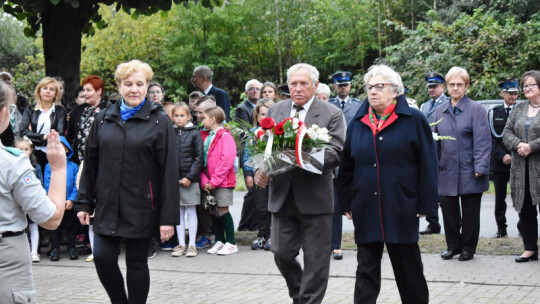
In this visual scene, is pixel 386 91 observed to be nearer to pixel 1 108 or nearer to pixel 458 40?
pixel 1 108

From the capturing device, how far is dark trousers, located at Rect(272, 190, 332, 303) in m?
6.18

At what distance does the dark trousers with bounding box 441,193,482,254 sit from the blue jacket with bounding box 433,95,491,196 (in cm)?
12

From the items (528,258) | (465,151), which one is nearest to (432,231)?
(465,151)

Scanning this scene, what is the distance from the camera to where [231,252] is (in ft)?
32.6

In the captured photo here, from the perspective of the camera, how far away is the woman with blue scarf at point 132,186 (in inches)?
229

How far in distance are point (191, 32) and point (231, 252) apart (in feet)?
75.5

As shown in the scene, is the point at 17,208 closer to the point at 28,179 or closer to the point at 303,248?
the point at 28,179

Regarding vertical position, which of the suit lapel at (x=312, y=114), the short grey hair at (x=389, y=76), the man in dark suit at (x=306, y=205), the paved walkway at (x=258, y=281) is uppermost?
the short grey hair at (x=389, y=76)

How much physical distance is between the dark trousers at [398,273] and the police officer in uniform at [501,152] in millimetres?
5246

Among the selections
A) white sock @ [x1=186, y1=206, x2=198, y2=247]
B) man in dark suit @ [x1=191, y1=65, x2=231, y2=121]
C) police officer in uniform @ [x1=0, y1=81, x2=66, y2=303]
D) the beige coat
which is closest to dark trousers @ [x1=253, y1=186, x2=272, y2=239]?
white sock @ [x1=186, y1=206, x2=198, y2=247]

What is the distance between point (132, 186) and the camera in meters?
5.84

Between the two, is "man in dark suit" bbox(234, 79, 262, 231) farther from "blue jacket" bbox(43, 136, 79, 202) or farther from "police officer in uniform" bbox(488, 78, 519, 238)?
"police officer in uniform" bbox(488, 78, 519, 238)

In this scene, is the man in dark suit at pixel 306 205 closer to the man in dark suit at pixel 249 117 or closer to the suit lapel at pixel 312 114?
the suit lapel at pixel 312 114

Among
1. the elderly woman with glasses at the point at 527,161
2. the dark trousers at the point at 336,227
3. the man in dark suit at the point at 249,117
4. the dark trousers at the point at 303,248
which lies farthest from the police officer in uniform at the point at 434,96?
the dark trousers at the point at 303,248
